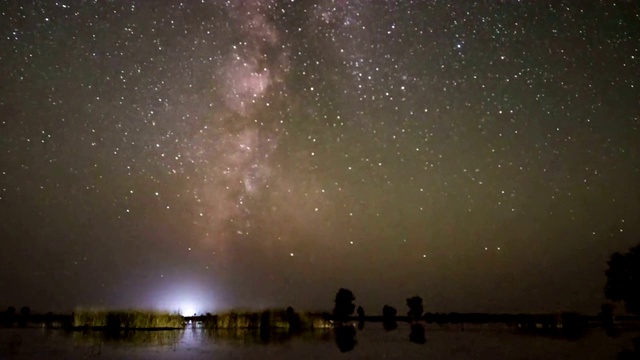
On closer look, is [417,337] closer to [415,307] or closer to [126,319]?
[126,319]

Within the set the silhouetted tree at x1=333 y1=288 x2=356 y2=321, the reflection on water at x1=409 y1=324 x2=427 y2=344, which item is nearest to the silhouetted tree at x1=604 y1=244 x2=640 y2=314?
the reflection on water at x1=409 y1=324 x2=427 y2=344

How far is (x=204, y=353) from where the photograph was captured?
18328 mm

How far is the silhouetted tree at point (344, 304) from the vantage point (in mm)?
67625

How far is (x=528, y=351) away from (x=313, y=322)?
92.7ft

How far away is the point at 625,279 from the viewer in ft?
139

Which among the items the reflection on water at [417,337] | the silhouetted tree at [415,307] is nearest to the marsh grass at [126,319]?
the reflection on water at [417,337]

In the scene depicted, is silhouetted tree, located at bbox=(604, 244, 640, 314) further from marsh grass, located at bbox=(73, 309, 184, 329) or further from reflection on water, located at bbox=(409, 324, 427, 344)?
marsh grass, located at bbox=(73, 309, 184, 329)

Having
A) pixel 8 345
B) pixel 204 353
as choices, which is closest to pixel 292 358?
pixel 204 353

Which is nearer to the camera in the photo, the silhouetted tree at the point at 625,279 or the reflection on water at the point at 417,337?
the reflection on water at the point at 417,337

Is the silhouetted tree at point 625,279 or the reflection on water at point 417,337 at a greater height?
the silhouetted tree at point 625,279

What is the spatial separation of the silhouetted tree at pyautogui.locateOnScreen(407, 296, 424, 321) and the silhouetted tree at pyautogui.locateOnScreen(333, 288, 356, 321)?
9469 mm

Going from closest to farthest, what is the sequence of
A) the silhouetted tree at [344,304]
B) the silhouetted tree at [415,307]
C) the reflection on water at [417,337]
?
1. the reflection on water at [417,337]
2. the silhouetted tree at [344,304]
3. the silhouetted tree at [415,307]

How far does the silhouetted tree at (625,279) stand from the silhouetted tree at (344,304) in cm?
3089

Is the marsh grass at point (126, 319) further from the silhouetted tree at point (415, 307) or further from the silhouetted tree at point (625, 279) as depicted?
the silhouetted tree at point (415, 307)
